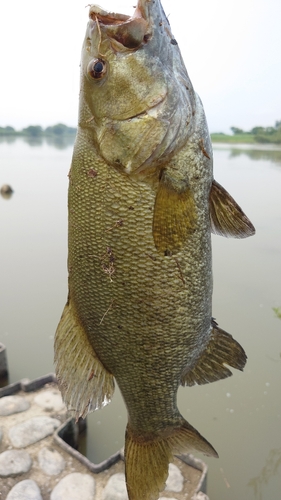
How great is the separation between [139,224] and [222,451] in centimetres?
326

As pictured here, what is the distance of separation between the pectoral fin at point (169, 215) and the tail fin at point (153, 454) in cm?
72

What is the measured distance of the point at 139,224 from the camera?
3.85ft

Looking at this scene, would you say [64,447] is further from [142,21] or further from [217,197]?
Result: [142,21]

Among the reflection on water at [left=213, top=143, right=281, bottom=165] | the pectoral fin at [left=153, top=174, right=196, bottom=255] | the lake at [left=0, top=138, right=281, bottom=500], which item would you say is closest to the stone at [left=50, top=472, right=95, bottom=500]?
the lake at [left=0, top=138, right=281, bottom=500]

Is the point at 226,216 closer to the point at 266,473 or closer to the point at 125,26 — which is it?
the point at 125,26

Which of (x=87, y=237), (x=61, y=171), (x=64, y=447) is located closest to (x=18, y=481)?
(x=64, y=447)

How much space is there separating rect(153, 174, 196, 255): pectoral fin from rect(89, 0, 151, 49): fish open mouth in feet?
1.33

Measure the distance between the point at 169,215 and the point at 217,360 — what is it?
62cm

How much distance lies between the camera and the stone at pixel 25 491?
2707 millimetres

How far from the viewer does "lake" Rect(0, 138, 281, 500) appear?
3617 mm

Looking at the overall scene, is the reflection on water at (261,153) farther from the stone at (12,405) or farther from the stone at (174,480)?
the stone at (174,480)

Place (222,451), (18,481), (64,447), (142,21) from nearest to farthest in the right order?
(142,21) < (18,481) < (64,447) < (222,451)

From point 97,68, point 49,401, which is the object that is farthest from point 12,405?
point 97,68

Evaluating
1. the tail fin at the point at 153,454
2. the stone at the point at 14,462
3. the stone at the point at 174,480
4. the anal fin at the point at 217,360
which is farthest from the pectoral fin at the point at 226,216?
the stone at the point at 14,462
